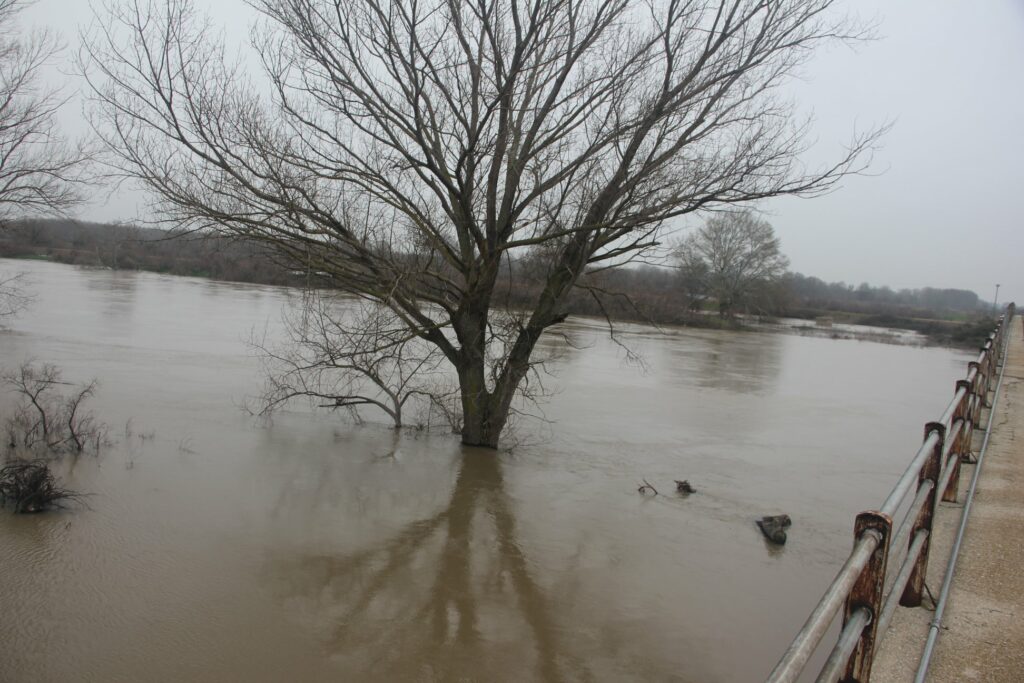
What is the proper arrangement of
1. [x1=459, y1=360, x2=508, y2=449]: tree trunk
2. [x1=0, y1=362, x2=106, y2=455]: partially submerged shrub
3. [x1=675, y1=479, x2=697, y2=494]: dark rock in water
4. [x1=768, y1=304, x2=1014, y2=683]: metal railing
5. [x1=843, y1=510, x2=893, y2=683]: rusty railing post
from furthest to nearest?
[x1=459, y1=360, x2=508, y2=449]: tree trunk < [x1=675, y1=479, x2=697, y2=494]: dark rock in water < [x1=0, y1=362, x2=106, y2=455]: partially submerged shrub < [x1=843, y1=510, x2=893, y2=683]: rusty railing post < [x1=768, y1=304, x2=1014, y2=683]: metal railing

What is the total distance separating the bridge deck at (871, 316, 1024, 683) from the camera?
9.16 feet

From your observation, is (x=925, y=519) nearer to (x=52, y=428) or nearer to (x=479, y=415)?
(x=479, y=415)

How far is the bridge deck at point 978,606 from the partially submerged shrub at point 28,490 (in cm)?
811

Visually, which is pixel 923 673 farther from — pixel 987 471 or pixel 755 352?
pixel 755 352

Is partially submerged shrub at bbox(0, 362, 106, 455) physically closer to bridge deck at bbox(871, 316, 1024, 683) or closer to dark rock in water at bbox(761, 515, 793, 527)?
dark rock in water at bbox(761, 515, 793, 527)

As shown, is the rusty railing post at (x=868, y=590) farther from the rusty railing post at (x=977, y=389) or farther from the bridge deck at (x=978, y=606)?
the rusty railing post at (x=977, y=389)

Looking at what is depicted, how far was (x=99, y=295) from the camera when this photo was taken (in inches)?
1339

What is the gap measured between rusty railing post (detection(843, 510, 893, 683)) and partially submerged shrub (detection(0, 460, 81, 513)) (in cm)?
821

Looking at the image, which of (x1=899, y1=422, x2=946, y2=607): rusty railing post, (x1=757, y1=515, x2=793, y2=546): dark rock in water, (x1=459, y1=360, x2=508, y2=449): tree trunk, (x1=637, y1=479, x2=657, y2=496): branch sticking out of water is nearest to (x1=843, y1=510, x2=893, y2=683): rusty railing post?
(x1=899, y1=422, x2=946, y2=607): rusty railing post

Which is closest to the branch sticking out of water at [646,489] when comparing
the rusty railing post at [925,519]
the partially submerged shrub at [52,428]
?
the rusty railing post at [925,519]

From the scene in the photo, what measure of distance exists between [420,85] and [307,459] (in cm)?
558

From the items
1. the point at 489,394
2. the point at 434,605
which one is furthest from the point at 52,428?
the point at 434,605

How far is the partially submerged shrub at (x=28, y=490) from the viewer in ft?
25.8

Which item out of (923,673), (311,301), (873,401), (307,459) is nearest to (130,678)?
(923,673)
